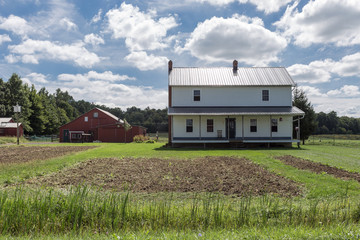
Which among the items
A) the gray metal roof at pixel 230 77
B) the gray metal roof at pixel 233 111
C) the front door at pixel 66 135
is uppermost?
the gray metal roof at pixel 230 77

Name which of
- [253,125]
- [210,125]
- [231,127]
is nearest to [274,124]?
[253,125]

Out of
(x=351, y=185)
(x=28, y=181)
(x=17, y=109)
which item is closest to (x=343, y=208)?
(x=351, y=185)

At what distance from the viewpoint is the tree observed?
33.8 meters

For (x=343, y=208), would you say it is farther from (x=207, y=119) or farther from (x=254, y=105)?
(x=254, y=105)

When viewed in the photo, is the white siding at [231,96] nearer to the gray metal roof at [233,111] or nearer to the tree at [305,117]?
the gray metal roof at [233,111]

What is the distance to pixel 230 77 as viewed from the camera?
29375 millimetres

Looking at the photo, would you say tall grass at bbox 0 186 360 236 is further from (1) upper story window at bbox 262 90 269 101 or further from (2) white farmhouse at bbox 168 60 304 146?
(1) upper story window at bbox 262 90 269 101

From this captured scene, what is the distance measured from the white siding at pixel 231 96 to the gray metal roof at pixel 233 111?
0.65 meters

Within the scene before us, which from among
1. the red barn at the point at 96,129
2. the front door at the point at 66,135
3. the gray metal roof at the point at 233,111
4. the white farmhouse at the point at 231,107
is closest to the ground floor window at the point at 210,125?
the white farmhouse at the point at 231,107

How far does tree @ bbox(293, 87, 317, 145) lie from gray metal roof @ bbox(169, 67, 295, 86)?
6339 mm

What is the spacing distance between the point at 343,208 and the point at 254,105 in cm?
2337

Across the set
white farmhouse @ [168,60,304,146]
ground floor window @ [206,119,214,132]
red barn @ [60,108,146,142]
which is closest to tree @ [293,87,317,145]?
white farmhouse @ [168,60,304,146]

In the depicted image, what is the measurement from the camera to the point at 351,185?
8.26 m

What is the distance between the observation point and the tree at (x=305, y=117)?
33844mm
